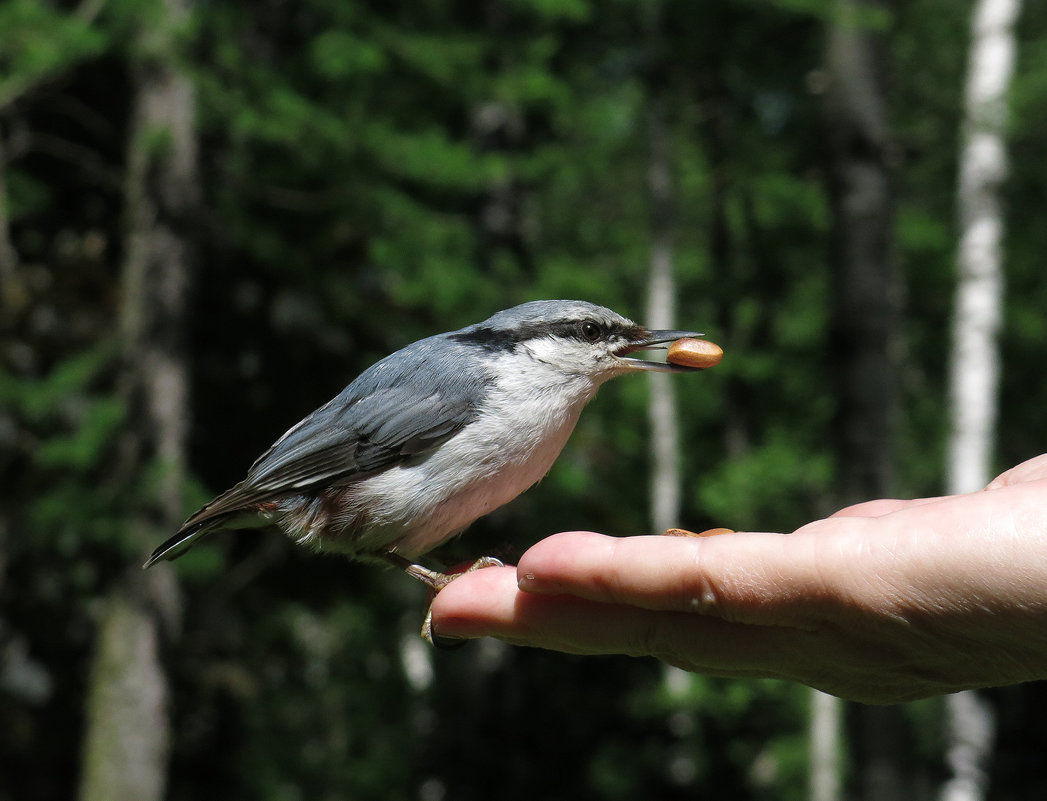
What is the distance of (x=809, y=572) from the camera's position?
1712mm

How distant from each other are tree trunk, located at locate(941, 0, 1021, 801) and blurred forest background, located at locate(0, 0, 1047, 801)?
0.43 meters

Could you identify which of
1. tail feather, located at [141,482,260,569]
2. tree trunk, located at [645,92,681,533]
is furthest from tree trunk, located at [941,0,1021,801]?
tail feather, located at [141,482,260,569]

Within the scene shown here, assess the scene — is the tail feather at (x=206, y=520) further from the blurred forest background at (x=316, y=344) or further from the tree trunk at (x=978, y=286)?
the tree trunk at (x=978, y=286)

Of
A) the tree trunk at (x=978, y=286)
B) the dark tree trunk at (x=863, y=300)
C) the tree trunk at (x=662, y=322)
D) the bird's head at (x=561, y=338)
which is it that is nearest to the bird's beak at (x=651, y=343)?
the bird's head at (x=561, y=338)

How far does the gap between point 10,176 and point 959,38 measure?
34.9 feet

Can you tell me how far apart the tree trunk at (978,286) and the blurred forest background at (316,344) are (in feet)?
1.41

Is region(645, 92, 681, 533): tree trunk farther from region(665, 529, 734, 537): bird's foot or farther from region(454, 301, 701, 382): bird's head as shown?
region(665, 529, 734, 537): bird's foot

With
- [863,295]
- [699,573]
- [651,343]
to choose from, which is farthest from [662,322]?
[699,573]

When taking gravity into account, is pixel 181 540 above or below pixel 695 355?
below

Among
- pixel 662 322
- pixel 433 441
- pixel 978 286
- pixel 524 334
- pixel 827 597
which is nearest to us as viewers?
pixel 827 597

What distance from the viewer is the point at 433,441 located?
8.16ft

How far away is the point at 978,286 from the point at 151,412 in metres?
6.57

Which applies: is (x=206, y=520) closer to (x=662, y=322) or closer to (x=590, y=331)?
(x=590, y=331)

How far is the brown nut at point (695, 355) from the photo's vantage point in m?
2.54
